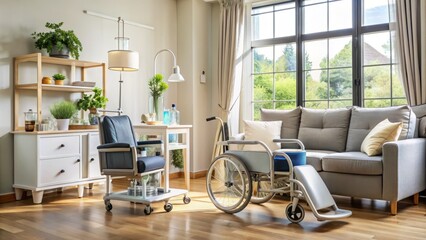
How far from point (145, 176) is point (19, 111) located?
160cm

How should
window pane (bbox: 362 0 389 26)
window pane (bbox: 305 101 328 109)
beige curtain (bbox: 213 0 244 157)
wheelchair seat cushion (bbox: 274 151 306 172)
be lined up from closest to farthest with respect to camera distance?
wheelchair seat cushion (bbox: 274 151 306 172), window pane (bbox: 362 0 389 26), window pane (bbox: 305 101 328 109), beige curtain (bbox: 213 0 244 157)

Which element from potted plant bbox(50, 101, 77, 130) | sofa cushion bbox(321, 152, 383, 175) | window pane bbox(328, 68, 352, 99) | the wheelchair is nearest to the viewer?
the wheelchair

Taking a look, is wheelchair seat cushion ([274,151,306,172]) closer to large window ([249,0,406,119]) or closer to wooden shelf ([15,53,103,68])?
large window ([249,0,406,119])

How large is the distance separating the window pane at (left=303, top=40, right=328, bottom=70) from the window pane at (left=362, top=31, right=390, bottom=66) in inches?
19.9

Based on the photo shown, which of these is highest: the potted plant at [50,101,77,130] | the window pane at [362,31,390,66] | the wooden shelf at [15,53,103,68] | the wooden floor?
the window pane at [362,31,390,66]

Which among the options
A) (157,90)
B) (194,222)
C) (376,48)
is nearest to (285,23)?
(376,48)

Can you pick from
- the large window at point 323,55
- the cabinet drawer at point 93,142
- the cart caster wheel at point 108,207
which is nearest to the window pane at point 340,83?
the large window at point 323,55

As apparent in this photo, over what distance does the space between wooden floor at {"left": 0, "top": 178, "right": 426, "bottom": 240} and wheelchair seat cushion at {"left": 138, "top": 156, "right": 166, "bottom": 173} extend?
0.39 metres

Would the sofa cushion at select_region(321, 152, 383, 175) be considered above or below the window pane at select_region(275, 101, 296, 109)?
below

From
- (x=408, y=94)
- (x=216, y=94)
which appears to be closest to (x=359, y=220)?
(x=408, y=94)

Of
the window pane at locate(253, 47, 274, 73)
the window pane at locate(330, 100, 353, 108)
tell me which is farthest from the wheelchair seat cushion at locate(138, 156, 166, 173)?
the window pane at locate(253, 47, 274, 73)

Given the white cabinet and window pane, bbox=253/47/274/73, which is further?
window pane, bbox=253/47/274/73

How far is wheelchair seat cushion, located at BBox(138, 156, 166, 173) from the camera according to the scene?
344 cm

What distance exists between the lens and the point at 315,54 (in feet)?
17.0
